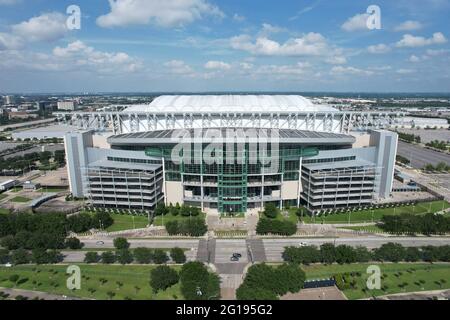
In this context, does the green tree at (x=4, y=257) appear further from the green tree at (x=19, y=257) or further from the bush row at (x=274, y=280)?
the bush row at (x=274, y=280)

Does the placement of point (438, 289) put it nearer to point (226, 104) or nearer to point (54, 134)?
point (226, 104)

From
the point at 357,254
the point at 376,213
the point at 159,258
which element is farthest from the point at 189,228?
the point at 376,213

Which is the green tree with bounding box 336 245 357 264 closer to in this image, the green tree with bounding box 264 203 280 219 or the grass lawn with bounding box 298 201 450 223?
the grass lawn with bounding box 298 201 450 223

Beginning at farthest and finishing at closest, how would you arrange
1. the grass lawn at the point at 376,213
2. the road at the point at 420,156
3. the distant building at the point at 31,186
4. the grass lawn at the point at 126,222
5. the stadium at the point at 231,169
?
the road at the point at 420,156 < the distant building at the point at 31,186 < the stadium at the point at 231,169 < the grass lawn at the point at 376,213 < the grass lawn at the point at 126,222

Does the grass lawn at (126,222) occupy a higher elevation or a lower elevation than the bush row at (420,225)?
lower

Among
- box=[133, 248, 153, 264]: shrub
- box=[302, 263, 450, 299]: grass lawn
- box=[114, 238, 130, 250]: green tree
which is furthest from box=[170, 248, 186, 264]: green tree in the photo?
box=[302, 263, 450, 299]: grass lawn

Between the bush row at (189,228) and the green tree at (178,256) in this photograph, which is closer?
the green tree at (178,256)

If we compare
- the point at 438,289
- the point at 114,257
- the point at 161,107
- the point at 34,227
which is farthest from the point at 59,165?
the point at 438,289

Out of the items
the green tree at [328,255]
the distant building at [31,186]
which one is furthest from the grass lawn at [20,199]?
the green tree at [328,255]

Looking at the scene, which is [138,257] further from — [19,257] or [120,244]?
[19,257]
